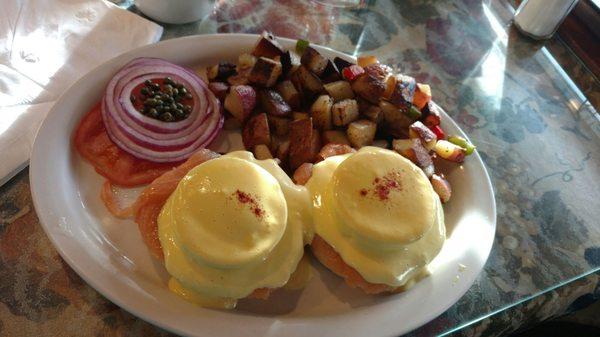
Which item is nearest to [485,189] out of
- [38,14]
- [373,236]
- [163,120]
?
[373,236]

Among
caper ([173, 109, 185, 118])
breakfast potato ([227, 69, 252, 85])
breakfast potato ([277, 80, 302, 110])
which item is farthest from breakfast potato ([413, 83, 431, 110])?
caper ([173, 109, 185, 118])

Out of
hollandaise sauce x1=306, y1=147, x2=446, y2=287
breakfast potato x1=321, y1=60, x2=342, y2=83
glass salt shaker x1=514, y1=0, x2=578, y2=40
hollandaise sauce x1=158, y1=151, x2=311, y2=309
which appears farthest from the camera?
glass salt shaker x1=514, y1=0, x2=578, y2=40

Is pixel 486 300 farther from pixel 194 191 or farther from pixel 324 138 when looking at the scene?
pixel 194 191

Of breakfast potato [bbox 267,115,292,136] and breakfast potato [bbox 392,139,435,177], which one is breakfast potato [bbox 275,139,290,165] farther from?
breakfast potato [bbox 392,139,435,177]

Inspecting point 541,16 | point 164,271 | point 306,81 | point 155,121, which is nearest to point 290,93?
point 306,81

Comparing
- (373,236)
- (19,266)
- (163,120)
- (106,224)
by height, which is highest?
(373,236)

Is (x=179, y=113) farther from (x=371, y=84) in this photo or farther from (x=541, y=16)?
(x=541, y=16)

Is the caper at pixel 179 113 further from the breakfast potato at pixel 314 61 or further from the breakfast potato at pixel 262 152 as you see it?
the breakfast potato at pixel 314 61
